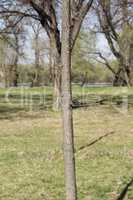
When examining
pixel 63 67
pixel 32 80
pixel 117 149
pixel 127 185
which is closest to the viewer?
pixel 63 67

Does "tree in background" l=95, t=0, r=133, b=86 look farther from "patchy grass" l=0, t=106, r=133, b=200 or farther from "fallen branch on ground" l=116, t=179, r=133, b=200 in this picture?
"fallen branch on ground" l=116, t=179, r=133, b=200

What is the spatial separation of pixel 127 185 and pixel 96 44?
41.0m

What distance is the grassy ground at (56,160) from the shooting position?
18.6 feet

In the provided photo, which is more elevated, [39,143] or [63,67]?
[63,67]

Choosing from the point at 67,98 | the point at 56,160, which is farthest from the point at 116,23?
the point at 67,98

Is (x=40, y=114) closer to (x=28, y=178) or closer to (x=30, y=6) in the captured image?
(x=30, y=6)

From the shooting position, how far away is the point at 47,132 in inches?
430

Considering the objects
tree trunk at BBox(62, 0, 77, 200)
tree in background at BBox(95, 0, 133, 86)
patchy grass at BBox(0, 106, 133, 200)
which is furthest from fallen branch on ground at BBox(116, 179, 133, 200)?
tree in background at BBox(95, 0, 133, 86)

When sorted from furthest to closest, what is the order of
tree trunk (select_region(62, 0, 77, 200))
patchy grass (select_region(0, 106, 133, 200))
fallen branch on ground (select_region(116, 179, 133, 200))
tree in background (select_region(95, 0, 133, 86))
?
tree in background (select_region(95, 0, 133, 86))
patchy grass (select_region(0, 106, 133, 200))
fallen branch on ground (select_region(116, 179, 133, 200))
tree trunk (select_region(62, 0, 77, 200))

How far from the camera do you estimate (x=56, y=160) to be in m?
7.39

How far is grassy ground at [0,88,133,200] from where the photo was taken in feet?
18.6

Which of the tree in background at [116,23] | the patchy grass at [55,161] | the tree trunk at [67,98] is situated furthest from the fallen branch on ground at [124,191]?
the tree in background at [116,23]

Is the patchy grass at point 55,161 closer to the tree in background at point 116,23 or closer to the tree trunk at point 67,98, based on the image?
the tree trunk at point 67,98

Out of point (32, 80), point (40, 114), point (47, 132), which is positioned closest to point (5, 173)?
point (47, 132)
